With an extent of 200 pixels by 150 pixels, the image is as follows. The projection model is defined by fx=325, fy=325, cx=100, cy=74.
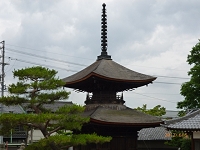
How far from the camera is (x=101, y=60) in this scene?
19.0 metres

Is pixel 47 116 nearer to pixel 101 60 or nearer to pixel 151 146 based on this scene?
pixel 101 60

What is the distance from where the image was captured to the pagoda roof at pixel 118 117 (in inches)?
625

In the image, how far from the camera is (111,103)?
17.8m

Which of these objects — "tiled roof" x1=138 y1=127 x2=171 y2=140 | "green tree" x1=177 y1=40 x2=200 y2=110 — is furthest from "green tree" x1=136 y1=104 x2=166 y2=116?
"green tree" x1=177 y1=40 x2=200 y2=110

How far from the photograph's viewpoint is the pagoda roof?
52.1 feet

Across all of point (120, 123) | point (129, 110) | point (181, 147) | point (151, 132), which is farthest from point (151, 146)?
point (120, 123)

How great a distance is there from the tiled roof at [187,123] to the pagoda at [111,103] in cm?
205

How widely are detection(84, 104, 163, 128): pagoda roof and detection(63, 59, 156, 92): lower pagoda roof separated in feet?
4.12

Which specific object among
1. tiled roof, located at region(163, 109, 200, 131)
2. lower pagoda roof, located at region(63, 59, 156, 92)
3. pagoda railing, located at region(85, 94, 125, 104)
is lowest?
tiled roof, located at region(163, 109, 200, 131)

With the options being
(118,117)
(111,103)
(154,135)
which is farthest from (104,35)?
(154,135)

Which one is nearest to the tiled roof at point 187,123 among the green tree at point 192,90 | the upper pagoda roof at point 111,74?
the upper pagoda roof at point 111,74

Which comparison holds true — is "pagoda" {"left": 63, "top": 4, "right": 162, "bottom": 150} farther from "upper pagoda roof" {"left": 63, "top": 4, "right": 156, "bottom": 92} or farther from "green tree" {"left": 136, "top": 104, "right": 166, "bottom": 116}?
"green tree" {"left": 136, "top": 104, "right": 166, "bottom": 116}

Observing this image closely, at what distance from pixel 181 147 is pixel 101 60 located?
796 centimetres

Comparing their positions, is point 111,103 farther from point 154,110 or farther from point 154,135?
point 154,110
